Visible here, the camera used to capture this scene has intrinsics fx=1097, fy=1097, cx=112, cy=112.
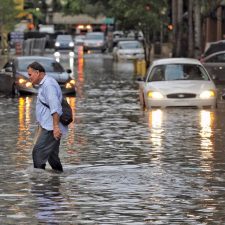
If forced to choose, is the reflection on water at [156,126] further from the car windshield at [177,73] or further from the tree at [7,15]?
the tree at [7,15]

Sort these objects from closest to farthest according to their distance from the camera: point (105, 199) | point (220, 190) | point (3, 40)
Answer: point (105, 199) → point (220, 190) → point (3, 40)

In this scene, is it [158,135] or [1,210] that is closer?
[1,210]

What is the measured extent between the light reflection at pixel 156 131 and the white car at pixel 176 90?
1.24ft

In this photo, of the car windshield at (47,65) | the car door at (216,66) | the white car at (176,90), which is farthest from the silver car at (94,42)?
the white car at (176,90)

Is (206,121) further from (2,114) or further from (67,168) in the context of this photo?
(67,168)

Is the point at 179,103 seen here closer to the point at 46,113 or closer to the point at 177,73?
the point at 177,73

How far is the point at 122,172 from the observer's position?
15086 millimetres

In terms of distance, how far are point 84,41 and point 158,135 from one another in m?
83.8

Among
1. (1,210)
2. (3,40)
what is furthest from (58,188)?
(3,40)

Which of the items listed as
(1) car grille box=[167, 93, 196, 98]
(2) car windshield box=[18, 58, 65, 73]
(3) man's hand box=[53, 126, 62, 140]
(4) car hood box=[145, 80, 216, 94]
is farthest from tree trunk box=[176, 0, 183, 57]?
(3) man's hand box=[53, 126, 62, 140]

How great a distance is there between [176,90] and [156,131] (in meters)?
5.25

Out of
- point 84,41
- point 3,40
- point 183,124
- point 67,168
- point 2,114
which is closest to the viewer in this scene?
point 67,168

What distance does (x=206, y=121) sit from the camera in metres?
24.3

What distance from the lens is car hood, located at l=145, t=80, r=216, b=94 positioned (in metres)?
27.0
